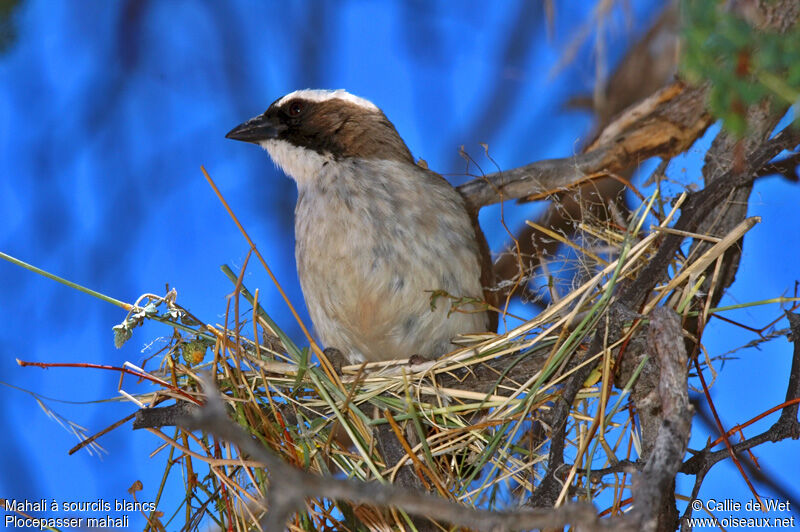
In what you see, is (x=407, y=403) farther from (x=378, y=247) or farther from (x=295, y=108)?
(x=295, y=108)

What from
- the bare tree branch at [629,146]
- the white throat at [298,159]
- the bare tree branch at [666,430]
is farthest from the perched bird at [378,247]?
the bare tree branch at [666,430]

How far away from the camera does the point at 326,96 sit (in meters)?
2.91

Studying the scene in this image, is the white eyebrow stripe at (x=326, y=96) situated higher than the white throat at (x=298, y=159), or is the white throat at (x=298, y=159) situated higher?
the white eyebrow stripe at (x=326, y=96)

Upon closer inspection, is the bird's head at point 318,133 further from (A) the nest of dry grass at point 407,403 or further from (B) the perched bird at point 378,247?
(A) the nest of dry grass at point 407,403

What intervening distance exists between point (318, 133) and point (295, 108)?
0.47 ft

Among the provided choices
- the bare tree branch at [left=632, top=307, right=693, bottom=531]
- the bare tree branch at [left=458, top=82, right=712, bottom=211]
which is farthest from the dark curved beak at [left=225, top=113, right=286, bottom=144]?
the bare tree branch at [left=632, top=307, right=693, bottom=531]

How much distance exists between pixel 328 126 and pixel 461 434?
1.24 meters

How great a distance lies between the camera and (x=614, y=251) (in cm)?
235

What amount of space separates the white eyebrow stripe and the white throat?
0.16 meters

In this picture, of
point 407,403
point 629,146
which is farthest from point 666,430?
point 629,146

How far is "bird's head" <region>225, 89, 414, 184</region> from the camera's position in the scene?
9.10ft

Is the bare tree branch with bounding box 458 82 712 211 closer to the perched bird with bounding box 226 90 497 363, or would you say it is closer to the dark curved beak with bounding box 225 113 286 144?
the perched bird with bounding box 226 90 497 363

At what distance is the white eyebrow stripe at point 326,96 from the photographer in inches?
114

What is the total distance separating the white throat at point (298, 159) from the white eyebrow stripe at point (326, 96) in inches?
6.3
